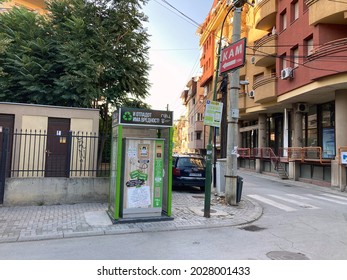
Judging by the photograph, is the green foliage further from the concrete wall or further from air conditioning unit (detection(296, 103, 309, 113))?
air conditioning unit (detection(296, 103, 309, 113))

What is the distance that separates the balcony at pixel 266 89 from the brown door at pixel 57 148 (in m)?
15.0

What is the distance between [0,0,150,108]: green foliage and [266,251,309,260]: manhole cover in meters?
9.61

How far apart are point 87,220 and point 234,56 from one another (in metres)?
6.00

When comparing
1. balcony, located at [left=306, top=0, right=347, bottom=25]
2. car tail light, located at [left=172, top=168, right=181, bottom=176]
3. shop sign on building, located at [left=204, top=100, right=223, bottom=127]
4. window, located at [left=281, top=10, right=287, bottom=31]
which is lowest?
car tail light, located at [left=172, top=168, right=181, bottom=176]

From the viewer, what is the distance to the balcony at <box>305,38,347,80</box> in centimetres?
1416

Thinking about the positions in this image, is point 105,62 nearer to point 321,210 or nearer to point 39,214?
point 39,214

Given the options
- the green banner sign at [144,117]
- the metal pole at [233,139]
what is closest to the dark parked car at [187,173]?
the metal pole at [233,139]

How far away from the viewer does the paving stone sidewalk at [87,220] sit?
6.07 metres

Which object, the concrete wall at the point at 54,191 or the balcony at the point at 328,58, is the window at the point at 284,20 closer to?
the balcony at the point at 328,58

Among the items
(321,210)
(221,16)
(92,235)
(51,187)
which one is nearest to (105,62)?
(51,187)

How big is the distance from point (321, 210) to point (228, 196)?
2.94 m

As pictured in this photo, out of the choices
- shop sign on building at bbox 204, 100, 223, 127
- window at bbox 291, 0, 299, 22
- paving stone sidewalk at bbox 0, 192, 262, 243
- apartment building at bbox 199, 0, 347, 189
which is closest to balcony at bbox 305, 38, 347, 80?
apartment building at bbox 199, 0, 347, 189

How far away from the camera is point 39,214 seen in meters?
7.54

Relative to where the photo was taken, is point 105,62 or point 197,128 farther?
point 197,128
